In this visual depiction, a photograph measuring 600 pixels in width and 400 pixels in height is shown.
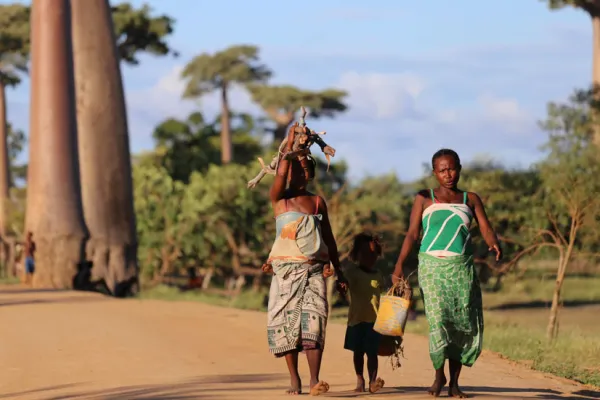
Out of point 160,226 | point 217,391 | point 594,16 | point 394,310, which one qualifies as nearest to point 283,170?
point 394,310

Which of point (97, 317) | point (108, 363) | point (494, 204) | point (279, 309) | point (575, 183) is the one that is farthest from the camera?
point (494, 204)

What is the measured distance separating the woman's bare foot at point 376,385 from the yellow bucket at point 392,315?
0.37 metres

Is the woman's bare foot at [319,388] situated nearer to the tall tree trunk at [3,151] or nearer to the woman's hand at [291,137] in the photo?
the woman's hand at [291,137]

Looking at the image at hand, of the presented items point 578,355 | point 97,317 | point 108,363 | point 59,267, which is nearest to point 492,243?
point 108,363

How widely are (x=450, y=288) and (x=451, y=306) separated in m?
0.12

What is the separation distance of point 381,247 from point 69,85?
17824 mm

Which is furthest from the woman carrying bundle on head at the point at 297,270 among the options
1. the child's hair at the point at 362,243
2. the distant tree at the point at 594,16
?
the distant tree at the point at 594,16

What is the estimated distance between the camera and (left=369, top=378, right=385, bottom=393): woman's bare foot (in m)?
8.76

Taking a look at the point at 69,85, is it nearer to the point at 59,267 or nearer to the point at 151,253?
the point at 59,267

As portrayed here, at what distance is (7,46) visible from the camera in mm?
43219

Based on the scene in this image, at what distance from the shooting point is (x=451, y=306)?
27.6 feet

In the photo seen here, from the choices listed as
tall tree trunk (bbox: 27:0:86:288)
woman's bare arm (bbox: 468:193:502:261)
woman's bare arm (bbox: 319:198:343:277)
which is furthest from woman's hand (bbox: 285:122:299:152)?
tall tree trunk (bbox: 27:0:86:288)

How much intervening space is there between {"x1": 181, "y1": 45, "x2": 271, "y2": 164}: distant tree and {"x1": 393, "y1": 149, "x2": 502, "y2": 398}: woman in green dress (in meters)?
55.3

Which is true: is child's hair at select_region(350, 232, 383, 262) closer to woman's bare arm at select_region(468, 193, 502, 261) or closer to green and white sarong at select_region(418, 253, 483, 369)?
green and white sarong at select_region(418, 253, 483, 369)
